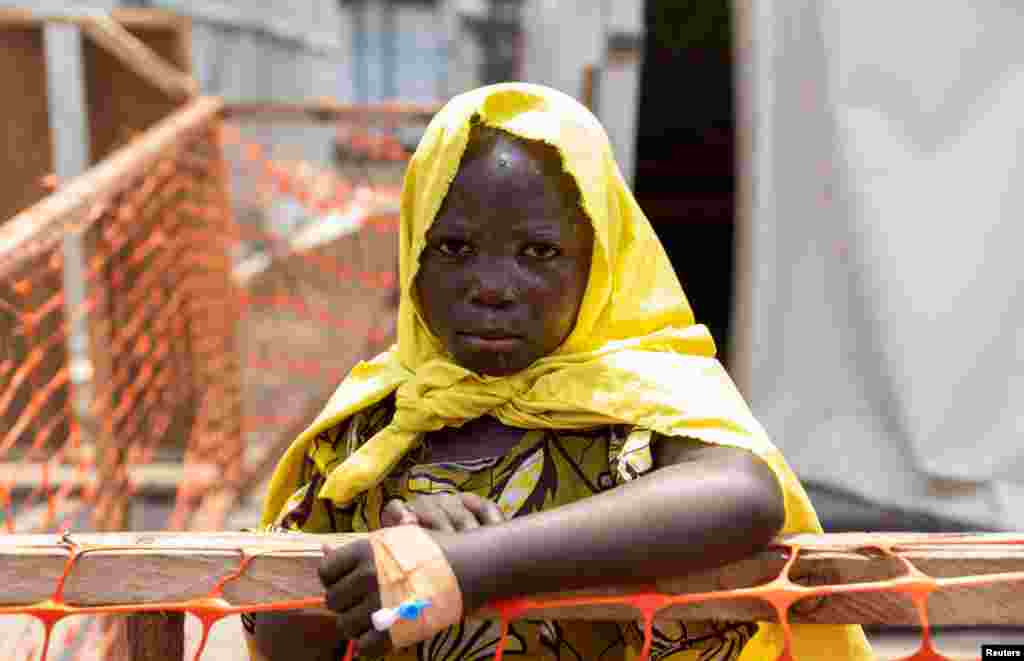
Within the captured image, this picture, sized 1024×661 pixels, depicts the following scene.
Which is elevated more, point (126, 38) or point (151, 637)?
point (126, 38)

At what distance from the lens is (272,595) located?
1.09 metres

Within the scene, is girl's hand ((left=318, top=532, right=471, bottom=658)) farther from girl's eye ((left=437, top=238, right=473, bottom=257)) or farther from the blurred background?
the blurred background

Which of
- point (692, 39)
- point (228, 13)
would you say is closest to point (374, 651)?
point (692, 39)

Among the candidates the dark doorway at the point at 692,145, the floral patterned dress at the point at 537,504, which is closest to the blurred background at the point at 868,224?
the dark doorway at the point at 692,145

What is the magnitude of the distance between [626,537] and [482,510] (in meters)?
0.16

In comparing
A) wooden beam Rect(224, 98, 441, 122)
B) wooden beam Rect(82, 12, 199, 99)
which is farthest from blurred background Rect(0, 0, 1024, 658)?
wooden beam Rect(224, 98, 441, 122)

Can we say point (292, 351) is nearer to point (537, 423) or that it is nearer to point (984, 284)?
point (984, 284)

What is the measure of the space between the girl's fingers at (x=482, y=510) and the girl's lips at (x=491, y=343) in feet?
0.72

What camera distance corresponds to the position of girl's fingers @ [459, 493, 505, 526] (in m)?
1.15

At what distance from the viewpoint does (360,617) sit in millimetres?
1039

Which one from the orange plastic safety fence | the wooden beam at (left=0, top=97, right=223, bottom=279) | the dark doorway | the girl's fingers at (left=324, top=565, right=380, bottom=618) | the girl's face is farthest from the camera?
the dark doorway

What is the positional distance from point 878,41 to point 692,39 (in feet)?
7.53

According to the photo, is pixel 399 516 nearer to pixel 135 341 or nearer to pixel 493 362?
pixel 493 362

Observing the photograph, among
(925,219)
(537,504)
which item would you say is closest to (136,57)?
(925,219)
